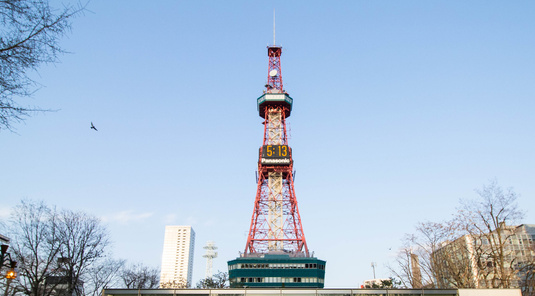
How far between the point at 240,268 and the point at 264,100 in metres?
41.8

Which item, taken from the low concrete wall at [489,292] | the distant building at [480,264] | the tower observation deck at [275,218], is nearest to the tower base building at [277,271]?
the tower observation deck at [275,218]

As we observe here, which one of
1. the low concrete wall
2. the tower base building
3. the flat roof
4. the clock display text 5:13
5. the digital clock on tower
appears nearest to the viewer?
the flat roof

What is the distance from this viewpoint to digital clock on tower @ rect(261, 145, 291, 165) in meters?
90.3

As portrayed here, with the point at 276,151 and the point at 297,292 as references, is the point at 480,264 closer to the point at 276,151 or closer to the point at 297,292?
the point at 297,292

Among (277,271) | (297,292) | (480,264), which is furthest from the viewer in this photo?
(277,271)

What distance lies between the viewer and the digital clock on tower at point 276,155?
3556 inches

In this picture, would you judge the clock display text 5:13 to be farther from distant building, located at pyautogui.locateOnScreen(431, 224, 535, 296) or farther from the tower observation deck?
distant building, located at pyautogui.locateOnScreen(431, 224, 535, 296)

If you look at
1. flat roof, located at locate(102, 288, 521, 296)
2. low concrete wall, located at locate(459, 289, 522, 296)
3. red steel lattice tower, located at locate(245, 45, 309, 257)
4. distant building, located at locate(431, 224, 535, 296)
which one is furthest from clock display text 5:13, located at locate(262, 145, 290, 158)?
low concrete wall, located at locate(459, 289, 522, 296)

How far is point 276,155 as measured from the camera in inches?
3585

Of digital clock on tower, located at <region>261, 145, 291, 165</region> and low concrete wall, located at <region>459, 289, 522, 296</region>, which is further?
digital clock on tower, located at <region>261, 145, 291, 165</region>

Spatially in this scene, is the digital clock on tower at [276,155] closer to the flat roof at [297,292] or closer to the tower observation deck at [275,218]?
the tower observation deck at [275,218]

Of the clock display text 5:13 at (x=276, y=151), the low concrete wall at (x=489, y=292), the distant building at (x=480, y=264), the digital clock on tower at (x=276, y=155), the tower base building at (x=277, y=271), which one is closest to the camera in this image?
the low concrete wall at (x=489, y=292)

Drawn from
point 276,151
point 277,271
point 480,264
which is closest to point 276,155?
point 276,151

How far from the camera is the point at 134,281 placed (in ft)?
195
